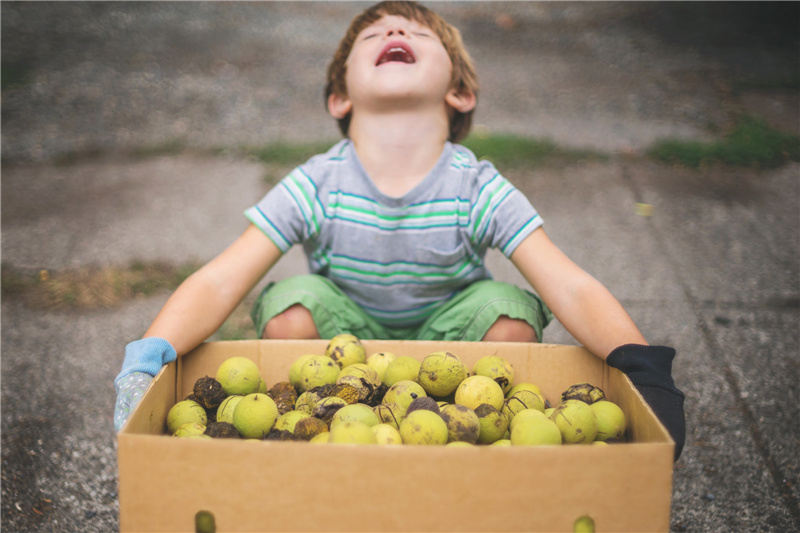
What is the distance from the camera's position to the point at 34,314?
11.2ft

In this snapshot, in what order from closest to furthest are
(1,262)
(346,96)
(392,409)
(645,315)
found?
(392,409), (346,96), (645,315), (1,262)

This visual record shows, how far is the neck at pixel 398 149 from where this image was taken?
2332mm

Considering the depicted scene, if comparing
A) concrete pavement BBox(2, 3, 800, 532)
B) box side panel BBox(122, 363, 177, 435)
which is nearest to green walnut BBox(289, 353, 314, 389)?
box side panel BBox(122, 363, 177, 435)

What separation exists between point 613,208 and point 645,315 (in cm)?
127

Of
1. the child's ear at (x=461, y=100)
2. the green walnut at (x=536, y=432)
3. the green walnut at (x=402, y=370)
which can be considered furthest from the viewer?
the child's ear at (x=461, y=100)

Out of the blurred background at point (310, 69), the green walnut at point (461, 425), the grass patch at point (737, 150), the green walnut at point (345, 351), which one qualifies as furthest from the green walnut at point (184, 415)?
the grass patch at point (737, 150)

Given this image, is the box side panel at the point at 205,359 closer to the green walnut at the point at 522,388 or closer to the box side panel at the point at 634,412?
the green walnut at the point at 522,388

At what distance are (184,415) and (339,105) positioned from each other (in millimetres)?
1443

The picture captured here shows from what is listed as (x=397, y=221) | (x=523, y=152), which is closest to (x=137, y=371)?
(x=397, y=221)

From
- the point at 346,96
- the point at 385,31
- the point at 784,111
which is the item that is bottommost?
the point at 784,111

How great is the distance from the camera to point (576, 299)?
1.94 metres

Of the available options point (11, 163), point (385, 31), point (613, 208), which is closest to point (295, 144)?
point (11, 163)

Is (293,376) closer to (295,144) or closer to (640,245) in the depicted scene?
(640,245)

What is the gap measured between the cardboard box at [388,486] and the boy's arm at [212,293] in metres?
0.68
